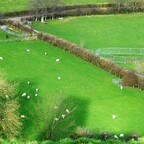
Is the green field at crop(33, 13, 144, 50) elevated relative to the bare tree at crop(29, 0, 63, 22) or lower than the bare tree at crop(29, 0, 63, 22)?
lower

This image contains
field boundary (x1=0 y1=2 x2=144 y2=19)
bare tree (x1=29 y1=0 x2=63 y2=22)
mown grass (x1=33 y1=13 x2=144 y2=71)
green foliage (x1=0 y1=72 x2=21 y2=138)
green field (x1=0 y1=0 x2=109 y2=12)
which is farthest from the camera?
green field (x1=0 y1=0 x2=109 y2=12)

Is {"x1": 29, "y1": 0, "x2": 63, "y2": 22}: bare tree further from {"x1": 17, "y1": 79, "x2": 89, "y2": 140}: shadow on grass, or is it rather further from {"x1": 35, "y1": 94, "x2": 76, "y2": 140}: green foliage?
{"x1": 35, "y1": 94, "x2": 76, "y2": 140}: green foliage

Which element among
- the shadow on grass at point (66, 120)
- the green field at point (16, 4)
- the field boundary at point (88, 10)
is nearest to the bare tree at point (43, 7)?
the field boundary at point (88, 10)

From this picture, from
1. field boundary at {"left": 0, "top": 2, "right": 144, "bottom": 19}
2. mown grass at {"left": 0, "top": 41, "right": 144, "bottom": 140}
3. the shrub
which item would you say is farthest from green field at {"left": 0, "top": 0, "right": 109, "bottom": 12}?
the shrub

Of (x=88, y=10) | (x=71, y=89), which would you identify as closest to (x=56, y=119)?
(x=71, y=89)

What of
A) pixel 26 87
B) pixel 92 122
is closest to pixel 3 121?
pixel 92 122

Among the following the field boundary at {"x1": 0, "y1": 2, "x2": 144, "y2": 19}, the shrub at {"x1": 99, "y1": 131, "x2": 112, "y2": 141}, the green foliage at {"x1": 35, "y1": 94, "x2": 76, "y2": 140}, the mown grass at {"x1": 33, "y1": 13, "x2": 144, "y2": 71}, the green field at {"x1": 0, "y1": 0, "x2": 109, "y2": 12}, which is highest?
the green field at {"x1": 0, "y1": 0, "x2": 109, "y2": 12}
